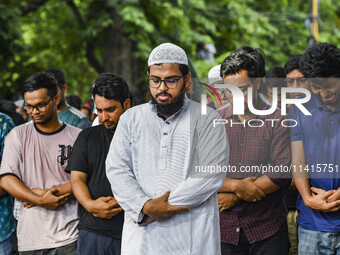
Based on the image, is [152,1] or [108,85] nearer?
[108,85]

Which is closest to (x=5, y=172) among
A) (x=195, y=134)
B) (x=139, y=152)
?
(x=139, y=152)

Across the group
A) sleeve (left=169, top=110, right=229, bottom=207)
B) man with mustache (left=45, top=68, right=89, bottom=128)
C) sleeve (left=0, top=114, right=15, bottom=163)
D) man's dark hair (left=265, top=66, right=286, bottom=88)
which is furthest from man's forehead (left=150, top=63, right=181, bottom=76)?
man with mustache (left=45, top=68, right=89, bottom=128)

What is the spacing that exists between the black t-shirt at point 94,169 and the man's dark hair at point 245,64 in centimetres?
101

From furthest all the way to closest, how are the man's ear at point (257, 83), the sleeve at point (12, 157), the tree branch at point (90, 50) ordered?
the tree branch at point (90, 50) < the sleeve at point (12, 157) < the man's ear at point (257, 83)

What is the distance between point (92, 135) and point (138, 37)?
430 inches

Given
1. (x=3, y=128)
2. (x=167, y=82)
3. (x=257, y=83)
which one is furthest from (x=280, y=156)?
(x=3, y=128)

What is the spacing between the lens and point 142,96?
1503cm

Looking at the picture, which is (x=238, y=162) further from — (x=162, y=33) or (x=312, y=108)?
(x=162, y=33)

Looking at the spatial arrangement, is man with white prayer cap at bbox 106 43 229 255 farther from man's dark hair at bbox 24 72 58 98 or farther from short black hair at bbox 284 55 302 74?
short black hair at bbox 284 55 302 74

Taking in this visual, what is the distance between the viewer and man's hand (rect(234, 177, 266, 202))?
12.2 feet

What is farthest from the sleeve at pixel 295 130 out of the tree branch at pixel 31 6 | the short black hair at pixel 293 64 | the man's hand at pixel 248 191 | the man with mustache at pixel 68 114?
the tree branch at pixel 31 6

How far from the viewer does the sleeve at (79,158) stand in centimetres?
392

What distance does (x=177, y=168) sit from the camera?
3238mm

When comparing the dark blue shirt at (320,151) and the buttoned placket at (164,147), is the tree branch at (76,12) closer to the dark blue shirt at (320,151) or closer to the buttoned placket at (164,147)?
the dark blue shirt at (320,151)
